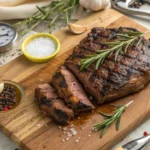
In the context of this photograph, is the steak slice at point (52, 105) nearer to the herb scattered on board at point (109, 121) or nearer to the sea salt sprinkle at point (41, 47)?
the herb scattered on board at point (109, 121)

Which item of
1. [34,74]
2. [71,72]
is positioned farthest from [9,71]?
[71,72]

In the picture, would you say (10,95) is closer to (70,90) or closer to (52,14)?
(70,90)

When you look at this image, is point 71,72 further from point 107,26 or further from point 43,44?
point 107,26

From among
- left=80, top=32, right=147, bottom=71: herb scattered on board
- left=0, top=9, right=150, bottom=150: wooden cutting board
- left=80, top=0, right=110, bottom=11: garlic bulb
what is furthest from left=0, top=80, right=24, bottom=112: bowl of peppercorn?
left=80, top=0, right=110, bottom=11: garlic bulb

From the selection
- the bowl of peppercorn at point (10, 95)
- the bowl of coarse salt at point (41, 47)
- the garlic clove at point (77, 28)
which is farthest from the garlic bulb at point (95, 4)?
the bowl of peppercorn at point (10, 95)

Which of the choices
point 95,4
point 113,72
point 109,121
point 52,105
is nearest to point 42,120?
point 52,105

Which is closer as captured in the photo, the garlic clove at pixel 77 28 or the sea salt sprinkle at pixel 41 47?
the sea salt sprinkle at pixel 41 47
